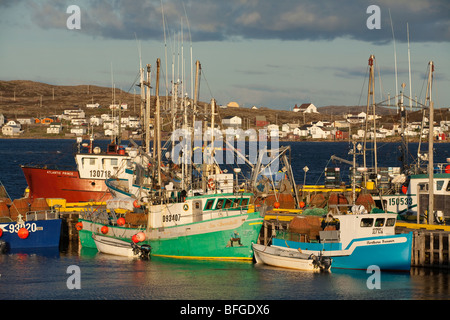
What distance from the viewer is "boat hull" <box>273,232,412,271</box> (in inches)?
1454

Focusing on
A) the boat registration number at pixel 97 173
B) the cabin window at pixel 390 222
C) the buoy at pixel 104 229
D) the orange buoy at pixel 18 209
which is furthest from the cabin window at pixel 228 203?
the boat registration number at pixel 97 173

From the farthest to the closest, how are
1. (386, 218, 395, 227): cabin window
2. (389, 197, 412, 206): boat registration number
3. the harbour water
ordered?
(389, 197, 412, 206): boat registration number < (386, 218, 395, 227): cabin window < the harbour water

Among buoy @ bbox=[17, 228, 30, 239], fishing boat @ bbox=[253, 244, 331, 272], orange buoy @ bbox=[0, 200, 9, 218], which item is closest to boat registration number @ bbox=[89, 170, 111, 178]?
orange buoy @ bbox=[0, 200, 9, 218]

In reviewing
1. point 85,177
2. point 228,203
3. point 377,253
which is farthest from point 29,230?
point 377,253

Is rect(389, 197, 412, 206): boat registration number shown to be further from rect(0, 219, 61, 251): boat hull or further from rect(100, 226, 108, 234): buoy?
rect(0, 219, 61, 251): boat hull

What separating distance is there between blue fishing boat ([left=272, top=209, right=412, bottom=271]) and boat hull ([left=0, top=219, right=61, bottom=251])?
16525mm

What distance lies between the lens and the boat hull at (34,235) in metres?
45.1

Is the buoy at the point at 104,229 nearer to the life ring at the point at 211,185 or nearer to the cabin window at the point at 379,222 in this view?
the life ring at the point at 211,185

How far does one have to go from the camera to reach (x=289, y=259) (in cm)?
3856

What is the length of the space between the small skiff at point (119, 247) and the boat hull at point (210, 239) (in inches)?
27.4

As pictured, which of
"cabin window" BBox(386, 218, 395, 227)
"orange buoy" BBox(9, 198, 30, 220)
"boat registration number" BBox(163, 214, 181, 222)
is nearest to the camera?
"cabin window" BBox(386, 218, 395, 227)

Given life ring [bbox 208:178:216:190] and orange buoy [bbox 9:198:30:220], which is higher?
life ring [bbox 208:178:216:190]

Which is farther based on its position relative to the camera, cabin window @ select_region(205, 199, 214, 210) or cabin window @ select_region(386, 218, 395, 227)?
cabin window @ select_region(205, 199, 214, 210)

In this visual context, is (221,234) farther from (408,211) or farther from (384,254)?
(408,211)
